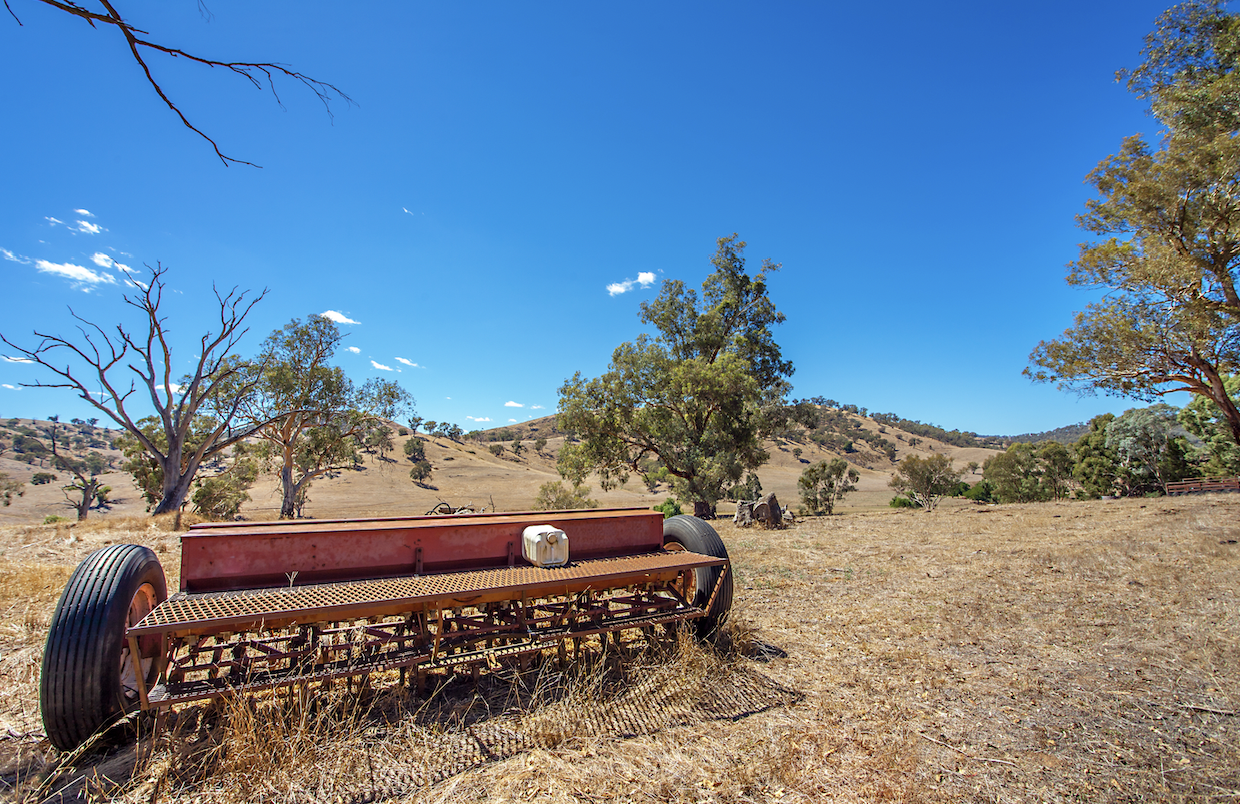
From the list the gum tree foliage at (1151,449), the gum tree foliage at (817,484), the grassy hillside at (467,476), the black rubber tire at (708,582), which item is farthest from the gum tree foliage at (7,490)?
the gum tree foliage at (1151,449)

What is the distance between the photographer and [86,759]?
2709mm

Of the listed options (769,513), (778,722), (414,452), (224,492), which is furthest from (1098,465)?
(414,452)

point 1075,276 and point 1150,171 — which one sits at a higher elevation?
point 1150,171

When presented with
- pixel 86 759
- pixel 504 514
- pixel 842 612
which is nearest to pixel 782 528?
pixel 842 612

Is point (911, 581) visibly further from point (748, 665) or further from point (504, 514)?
point (504, 514)

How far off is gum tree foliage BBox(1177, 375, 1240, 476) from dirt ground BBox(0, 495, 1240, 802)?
89.4ft

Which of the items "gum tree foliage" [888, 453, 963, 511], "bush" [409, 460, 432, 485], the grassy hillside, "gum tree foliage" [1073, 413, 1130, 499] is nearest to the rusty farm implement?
the grassy hillside

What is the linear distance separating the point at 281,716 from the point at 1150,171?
21.0 meters

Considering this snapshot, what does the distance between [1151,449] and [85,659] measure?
37.4m

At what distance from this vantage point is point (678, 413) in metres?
18.6

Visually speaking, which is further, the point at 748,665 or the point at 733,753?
the point at 748,665

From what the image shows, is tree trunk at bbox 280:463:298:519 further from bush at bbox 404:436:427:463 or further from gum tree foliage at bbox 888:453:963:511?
bush at bbox 404:436:427:463

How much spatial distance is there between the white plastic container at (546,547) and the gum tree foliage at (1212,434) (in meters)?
32.4

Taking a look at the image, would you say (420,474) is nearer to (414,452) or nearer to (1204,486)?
(414,452)
